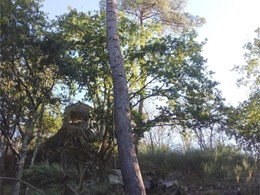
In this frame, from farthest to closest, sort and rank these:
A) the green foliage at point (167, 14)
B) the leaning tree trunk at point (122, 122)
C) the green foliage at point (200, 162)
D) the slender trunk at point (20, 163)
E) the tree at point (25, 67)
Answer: the green foliage at point (167, 14)
the green foliage at point (200, 162)
the tree at point (25, 67)
the slender trunk at point (20, 163)
the leaning tree trunk at point (122, 122)

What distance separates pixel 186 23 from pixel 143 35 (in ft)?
17.7

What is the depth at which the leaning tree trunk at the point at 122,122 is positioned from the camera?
18.7 feet

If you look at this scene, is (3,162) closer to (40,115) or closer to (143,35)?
(40,115)

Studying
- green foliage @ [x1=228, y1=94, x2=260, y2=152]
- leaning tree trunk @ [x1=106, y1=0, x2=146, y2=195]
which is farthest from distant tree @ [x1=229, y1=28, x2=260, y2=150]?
leaning tree trunk @ [x1=106, y1=0, x2=146, y2=195]

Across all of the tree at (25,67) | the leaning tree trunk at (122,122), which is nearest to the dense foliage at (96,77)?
the tree at (25,67)

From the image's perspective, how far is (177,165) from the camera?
42.3 feet

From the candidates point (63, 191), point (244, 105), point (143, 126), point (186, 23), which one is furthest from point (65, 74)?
point (186, 23)

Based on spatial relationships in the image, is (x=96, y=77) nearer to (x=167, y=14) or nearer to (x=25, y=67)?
(x=25, y=67)

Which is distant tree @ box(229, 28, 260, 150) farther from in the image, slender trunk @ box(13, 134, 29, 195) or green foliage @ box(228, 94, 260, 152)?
slender trunk @ box(13, 134, 29, 195)

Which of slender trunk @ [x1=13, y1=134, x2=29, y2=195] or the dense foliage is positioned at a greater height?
the dense foliage

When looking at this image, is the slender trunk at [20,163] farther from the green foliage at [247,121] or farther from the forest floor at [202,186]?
the green foliage at [247,121]

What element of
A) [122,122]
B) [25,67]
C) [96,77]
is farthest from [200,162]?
[122,122]

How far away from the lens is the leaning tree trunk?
5.71m

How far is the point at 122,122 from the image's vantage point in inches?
249
